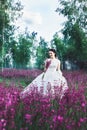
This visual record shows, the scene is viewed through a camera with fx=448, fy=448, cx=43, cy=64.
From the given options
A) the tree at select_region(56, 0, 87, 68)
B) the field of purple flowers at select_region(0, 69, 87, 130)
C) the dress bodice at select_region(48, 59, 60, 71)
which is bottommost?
the field of purple flowers at select_region(0, 69, 87, 130)

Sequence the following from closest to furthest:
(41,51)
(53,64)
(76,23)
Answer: (53,64)
(76,23)
(41,51)

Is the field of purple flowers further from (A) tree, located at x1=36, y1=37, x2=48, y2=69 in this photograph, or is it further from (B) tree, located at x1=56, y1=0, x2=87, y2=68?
(A) tree, located at x1=36, y1=37, x2=48, y2=69

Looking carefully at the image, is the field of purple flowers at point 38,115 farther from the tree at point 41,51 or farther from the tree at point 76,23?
the tree at point 41,51

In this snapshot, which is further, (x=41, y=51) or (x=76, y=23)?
(x=41, y=51)

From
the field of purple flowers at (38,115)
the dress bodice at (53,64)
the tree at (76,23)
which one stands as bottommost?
the field of purple flowers at (38,115)

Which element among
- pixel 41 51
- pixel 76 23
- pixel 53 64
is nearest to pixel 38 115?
pixel 53 64

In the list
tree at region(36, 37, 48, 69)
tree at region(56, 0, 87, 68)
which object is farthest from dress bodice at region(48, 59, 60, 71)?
tree at region(36, 37, 48, 69)

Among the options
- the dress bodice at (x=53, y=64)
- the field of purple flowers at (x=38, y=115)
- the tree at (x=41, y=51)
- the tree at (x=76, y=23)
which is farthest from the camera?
the tree at (x=41, y=51)

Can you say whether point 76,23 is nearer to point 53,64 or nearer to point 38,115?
point 53,64

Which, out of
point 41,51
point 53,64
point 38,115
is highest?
point 41,51

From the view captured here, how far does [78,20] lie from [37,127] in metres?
48.8

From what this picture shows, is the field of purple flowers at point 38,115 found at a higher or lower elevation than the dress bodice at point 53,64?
lower

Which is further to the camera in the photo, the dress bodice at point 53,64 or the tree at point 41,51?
the tree at point 41,51

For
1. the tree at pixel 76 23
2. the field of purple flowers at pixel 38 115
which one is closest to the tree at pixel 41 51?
the tree at pixel 76 23
